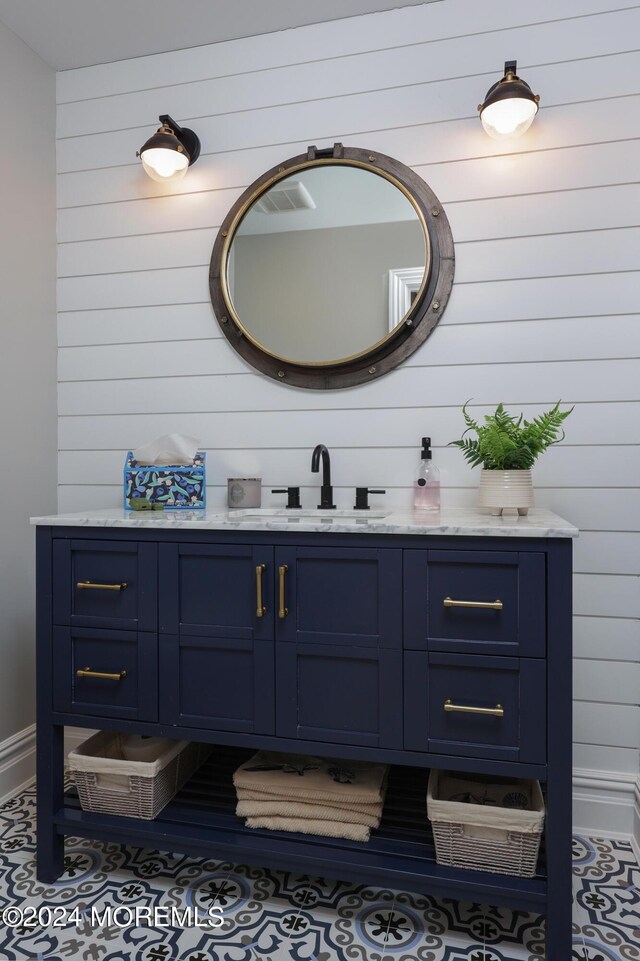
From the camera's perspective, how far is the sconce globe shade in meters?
1.97

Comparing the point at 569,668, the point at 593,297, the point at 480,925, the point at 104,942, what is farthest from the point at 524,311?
the point at 104,942

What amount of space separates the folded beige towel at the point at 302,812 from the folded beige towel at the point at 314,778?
20 millimetres

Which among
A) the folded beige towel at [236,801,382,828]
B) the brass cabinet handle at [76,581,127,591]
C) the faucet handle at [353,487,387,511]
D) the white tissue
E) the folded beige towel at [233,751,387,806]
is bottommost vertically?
the folded beige towel at [236,801,382,828]

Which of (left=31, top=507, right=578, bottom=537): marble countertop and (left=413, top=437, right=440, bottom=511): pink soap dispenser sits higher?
(left=413, top=437, right=440, bottom=511): pink soap dispenser

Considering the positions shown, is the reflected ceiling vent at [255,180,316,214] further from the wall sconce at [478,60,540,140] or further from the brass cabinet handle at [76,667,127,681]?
the brass cabinet handle at [76,667,127,681]

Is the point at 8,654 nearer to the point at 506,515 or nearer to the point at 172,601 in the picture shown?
the point at 172,601

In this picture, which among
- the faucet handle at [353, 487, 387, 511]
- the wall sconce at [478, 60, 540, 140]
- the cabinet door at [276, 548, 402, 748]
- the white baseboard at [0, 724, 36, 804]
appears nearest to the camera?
the cabinet door at [276, 548, 402, 748]

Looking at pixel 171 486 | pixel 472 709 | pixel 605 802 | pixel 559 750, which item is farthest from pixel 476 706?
pixel 171 486

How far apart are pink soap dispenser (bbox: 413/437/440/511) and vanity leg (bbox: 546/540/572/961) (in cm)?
56

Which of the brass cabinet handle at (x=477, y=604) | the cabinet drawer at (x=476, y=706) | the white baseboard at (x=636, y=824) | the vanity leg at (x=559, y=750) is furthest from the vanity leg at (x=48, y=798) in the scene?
the white baseboard at (x=636, y=824)

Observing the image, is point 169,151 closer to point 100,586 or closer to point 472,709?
point 100,586

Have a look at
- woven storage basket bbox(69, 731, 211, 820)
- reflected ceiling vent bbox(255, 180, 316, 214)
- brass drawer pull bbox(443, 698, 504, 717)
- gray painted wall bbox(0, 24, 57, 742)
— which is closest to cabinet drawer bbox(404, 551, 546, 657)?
brass drawer pull bbox(443, 698, 504, 717)

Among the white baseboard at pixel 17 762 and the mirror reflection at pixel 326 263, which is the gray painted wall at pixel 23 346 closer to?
the white baseboard at pixel 17 762

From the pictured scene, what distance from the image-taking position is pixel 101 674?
1553 mm
